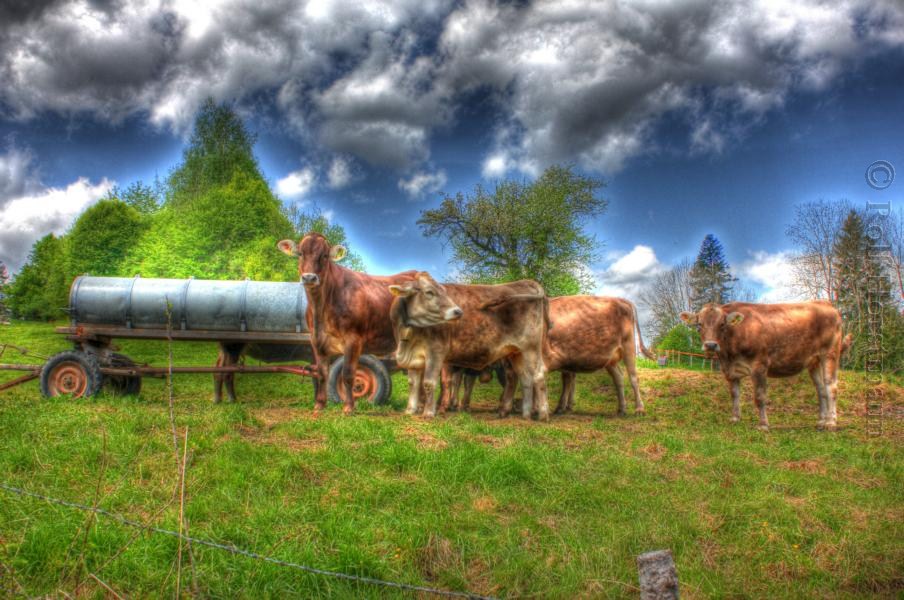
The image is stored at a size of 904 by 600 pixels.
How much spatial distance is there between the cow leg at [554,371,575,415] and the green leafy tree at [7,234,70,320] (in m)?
25.6

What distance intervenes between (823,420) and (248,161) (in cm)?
3622

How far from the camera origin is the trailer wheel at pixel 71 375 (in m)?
10.0

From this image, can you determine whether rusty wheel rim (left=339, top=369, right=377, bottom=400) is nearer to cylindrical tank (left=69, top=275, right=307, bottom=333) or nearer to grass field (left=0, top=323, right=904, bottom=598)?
cylindrical tank (left=69, top=275, right=307, bottom=333)

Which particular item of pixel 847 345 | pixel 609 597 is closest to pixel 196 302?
pixel 609 597

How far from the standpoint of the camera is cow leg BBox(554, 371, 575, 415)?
12.0 metres

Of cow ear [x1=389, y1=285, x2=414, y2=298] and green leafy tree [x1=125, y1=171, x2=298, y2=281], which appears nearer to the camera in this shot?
cow ear [x1=389, y1=285, x2=414, y2=298]

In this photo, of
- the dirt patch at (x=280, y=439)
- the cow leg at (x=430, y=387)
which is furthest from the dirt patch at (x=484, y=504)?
the cow leg at (x=430, y=387)

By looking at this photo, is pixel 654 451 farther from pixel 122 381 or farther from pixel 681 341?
pixel 681 341

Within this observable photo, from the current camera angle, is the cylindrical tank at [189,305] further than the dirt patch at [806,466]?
Yes

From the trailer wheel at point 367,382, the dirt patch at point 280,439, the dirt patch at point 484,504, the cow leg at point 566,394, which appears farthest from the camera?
the cow leg at point 566,394

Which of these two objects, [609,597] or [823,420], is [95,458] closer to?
[609,597]

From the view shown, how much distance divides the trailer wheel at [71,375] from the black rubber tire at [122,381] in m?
0.66

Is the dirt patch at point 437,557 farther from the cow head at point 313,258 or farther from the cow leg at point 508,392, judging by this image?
the cow leg at point 508,392

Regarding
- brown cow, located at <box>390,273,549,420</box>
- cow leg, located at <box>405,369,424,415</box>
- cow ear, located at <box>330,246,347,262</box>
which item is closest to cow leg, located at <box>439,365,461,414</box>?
brown cow, located at <box>390,273,549,420</box>
